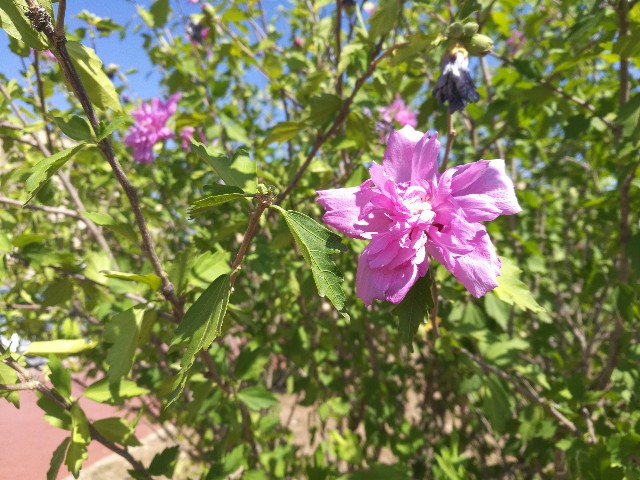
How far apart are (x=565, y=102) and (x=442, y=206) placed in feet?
4.39

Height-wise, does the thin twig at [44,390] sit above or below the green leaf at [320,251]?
below

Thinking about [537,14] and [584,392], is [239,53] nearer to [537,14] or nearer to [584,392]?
[537,14]

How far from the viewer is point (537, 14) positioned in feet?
6.97

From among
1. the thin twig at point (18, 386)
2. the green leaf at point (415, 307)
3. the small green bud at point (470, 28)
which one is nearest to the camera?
the green leaf at point (415, 307)

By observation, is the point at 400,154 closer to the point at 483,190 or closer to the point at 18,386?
the point at 483,190

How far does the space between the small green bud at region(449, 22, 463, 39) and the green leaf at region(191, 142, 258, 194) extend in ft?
2.00

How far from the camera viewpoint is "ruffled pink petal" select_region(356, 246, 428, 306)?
2.68 ft

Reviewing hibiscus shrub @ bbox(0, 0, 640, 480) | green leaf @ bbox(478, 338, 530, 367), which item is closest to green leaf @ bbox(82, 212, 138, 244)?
hibiscus shrub @ bbox(0, 0, 640, 480)

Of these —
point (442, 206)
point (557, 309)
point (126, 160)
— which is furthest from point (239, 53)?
point (557, 309)

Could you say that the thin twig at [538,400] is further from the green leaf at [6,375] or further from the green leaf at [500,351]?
the green leaf at [6,375]

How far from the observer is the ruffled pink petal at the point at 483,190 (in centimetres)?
82

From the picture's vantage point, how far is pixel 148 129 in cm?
231

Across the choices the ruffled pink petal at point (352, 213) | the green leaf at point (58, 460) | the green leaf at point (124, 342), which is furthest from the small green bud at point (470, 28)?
the green leaf at point (58, 460)

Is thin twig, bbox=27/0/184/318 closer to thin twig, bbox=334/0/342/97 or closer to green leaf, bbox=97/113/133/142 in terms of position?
green leaf, bbox=97/113/133/142
